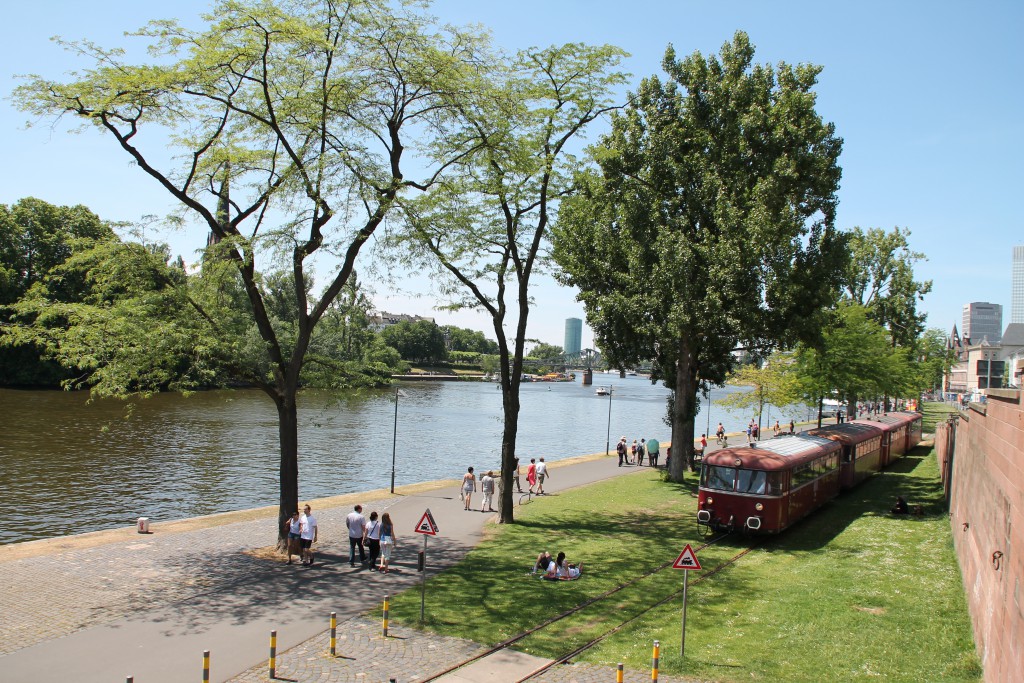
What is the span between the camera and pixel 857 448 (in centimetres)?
3020

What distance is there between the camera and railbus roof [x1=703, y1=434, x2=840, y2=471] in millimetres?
20969

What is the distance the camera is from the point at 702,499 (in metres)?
21.5

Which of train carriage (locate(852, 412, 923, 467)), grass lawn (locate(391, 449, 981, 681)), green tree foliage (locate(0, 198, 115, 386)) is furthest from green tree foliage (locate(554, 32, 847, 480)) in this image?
green tree foliage (locate(0, 198, 115, 386))

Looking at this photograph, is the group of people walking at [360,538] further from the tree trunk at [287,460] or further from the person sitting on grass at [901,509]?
the person sitting on grass at [901,509]

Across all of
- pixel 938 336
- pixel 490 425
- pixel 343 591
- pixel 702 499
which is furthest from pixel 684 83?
pixel 938 336

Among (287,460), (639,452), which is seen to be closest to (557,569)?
(287,460)

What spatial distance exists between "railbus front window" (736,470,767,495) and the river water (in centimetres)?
1255

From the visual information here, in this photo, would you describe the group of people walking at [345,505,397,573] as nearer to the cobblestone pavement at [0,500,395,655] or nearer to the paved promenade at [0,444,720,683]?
the paved promenade at [0,444,720,683]

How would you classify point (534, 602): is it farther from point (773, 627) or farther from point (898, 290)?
point (898, 290)

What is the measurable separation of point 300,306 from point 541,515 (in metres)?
11.5

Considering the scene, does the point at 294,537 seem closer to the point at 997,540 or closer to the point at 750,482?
the point at 750,482

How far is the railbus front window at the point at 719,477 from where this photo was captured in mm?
21172

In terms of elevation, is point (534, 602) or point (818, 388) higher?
point (818, 388)

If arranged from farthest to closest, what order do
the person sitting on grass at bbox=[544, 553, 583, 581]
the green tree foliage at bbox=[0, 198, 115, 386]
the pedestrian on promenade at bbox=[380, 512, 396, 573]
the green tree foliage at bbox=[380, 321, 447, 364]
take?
the green tree foliage at bbox=[380, 321, 447, 364], the green tree foliage at bbox=[0, 198, 115, 386], the pedestrian on promenade at bbox=[380, 512, 396, 573], the person sitting on grass at bbox=[544, 553, 583, 581]
